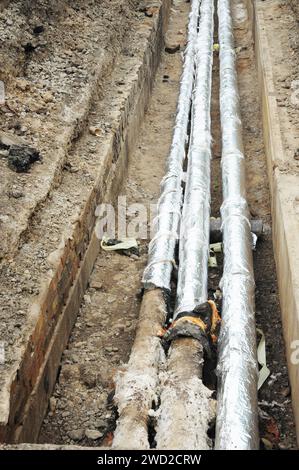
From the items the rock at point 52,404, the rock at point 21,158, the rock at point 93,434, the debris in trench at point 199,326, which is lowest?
the rock at point 93,434

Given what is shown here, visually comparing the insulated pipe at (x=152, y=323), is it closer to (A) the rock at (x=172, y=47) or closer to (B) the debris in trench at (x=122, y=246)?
(B) the debris in trench at (x=122, y=246)

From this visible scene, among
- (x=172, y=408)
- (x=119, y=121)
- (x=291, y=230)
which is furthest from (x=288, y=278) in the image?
(x=119, y=121)

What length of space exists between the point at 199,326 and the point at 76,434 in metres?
1.50

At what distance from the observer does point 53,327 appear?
260 inches

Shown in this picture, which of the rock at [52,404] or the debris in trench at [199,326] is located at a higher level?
the debris in trench at [199,326]

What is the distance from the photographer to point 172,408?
18.1 ft

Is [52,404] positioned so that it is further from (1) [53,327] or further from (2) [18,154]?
(2) [18,154]

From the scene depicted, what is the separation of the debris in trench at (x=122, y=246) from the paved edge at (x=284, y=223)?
1726 millimetres

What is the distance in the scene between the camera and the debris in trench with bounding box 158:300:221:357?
638 cm

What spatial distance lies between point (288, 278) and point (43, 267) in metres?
2.38

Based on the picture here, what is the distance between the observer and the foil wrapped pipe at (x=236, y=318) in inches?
208

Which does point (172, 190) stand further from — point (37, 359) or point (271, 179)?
point (37, 359)

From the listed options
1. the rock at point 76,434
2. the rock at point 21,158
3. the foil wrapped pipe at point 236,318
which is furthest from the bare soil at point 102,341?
the rock at point 21,158

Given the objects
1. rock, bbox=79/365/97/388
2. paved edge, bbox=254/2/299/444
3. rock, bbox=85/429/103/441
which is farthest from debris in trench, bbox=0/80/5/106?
rock, bbox=85/429/103/441
